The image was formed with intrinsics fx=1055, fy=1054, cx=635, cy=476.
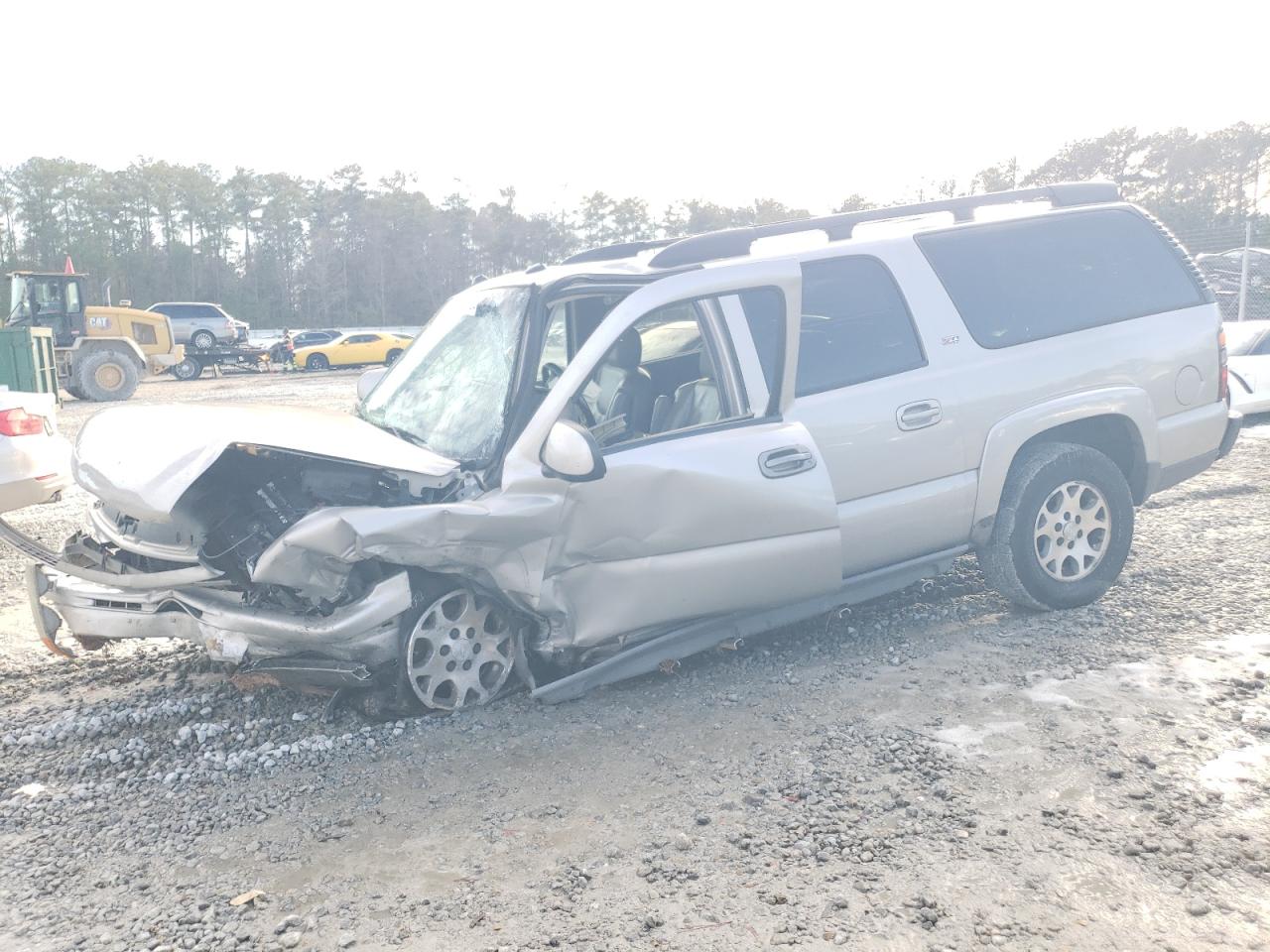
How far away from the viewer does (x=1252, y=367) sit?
12.2 m

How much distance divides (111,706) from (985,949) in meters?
3.80

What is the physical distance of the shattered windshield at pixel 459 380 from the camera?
178 inches

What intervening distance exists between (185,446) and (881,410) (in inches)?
116

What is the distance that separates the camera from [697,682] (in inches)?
186

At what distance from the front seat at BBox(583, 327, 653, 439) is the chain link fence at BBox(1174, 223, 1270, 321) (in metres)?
15.2

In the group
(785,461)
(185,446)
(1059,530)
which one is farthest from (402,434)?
(1059,530)

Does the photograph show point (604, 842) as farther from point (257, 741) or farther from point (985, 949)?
point (257, 741)

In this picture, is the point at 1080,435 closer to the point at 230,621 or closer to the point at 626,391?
the point at 626,391

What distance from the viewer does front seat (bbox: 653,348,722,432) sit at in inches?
184

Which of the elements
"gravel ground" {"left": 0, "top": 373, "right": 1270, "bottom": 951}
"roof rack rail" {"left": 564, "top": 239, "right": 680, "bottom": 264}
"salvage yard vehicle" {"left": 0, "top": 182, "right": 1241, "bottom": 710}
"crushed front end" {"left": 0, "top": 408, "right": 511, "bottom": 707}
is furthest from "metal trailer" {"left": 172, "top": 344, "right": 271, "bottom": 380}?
"salvage yard vehicle" {"left": 0, "top": 182, "right": 1241, "bottom": 710}

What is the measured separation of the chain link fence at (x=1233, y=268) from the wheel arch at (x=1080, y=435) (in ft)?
43.3

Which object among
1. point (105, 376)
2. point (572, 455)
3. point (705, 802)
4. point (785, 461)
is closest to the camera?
point (705, 802)

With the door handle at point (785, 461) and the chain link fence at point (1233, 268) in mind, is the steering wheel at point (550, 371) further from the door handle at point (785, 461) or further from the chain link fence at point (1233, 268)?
the chain link fence at point (1233, 268)

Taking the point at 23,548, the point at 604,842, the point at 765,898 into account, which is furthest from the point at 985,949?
the point at 23,548
